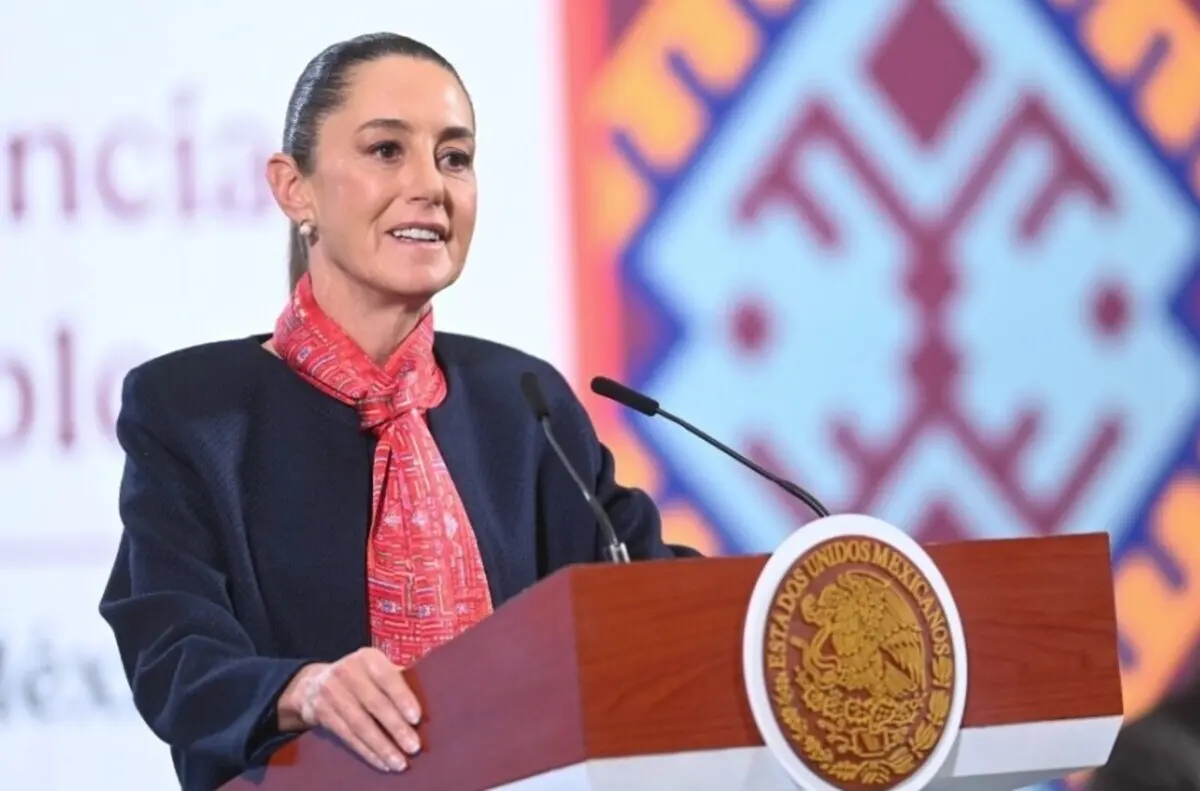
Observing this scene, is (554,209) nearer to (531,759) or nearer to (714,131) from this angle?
(714,131)

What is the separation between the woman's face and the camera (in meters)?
2.12

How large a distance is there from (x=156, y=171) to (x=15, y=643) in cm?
70

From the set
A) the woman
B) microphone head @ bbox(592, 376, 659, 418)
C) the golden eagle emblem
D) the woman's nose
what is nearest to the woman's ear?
the woman

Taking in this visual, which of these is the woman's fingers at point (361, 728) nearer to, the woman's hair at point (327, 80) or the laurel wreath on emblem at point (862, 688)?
the laurel wreath on emblem at point (862, 688)

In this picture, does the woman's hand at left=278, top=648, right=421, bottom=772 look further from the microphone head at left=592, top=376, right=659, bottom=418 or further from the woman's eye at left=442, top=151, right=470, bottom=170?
the woman's eye at left=442, top=151, right=470, bottom=170

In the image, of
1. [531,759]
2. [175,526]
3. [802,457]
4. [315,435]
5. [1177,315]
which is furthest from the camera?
[1177,315]

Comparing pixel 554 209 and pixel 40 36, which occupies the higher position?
pixel 40 36

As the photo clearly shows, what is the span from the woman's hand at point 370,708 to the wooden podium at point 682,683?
1 centimetres

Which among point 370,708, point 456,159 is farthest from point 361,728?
point 456,159

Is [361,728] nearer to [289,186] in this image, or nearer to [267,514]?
[267,514]

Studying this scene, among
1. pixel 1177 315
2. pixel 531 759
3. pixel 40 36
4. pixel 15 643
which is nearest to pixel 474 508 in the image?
pixel 531 759

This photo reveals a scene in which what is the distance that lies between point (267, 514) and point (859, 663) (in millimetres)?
817

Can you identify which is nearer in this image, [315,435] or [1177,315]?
A: [315,435]

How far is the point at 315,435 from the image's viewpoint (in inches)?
83.0
